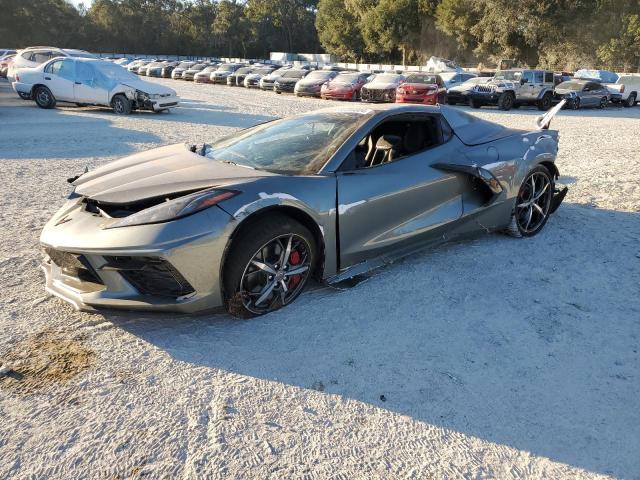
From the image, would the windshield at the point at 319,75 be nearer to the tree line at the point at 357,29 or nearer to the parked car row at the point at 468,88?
the parked car row at the point at 468,88

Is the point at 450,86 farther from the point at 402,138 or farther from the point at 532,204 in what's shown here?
the point at 402,138

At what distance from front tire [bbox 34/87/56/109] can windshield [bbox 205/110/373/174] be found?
13403 millimetres

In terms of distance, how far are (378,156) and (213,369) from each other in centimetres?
236

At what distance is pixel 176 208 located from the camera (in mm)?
3018

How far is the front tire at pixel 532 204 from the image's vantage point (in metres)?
4.93

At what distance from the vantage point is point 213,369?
283cm

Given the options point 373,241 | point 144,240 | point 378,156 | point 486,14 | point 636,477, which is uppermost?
point 486,14

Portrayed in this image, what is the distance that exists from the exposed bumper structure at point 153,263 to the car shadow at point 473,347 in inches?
7.9

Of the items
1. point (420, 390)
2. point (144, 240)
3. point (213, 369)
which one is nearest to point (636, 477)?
point (420, 390)

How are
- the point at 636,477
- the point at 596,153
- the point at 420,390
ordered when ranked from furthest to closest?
the point at 596,153 → the point at 420,390 → the point at 636,477

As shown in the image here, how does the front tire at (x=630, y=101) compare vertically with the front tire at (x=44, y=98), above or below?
below

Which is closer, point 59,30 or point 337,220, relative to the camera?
point 337,220

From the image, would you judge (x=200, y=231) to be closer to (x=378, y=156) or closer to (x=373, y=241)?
(x=373, y=241)

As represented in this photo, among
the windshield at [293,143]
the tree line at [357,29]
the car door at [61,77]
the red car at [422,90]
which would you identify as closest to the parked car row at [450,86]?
the red car at [422,90]
